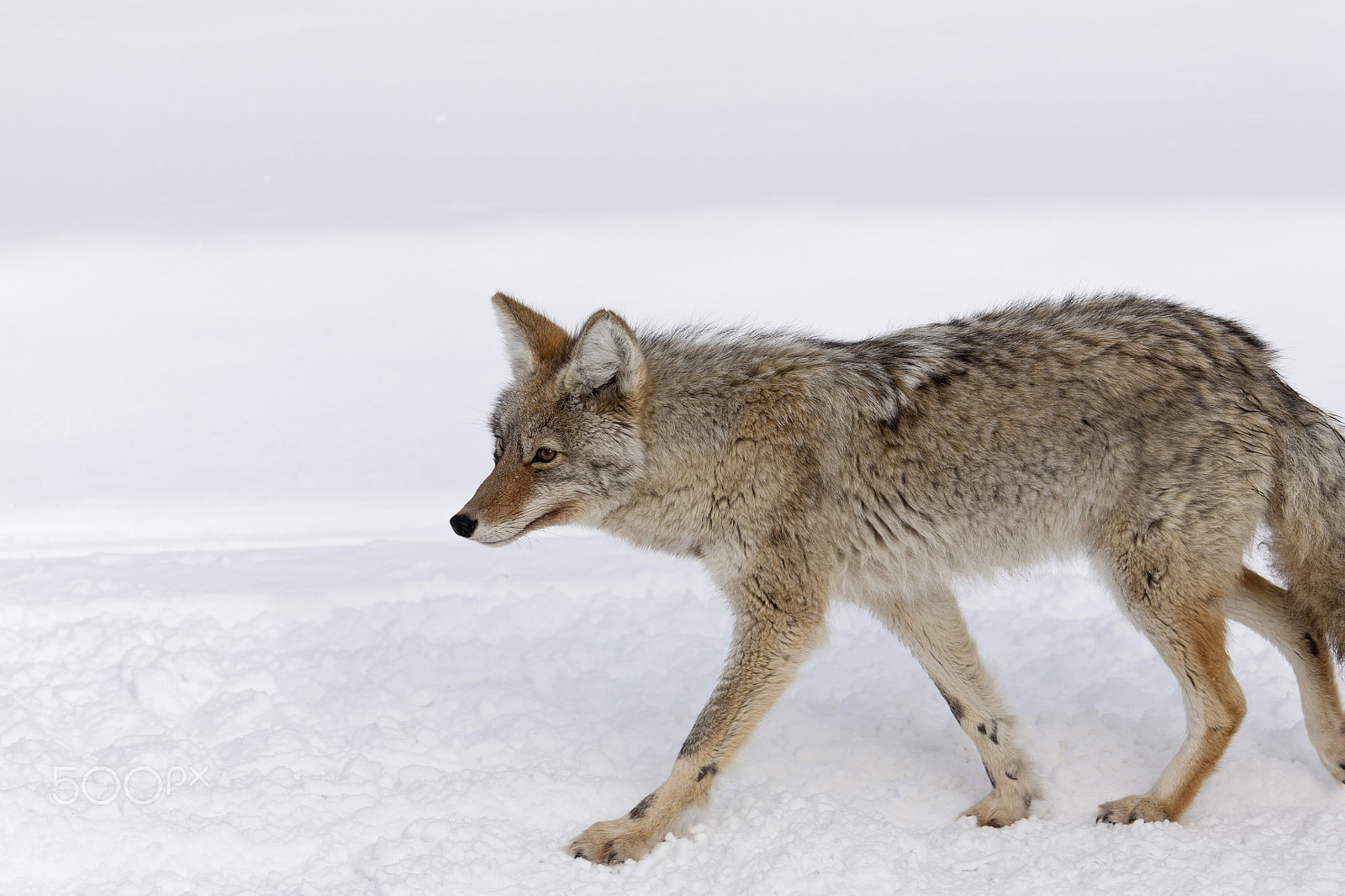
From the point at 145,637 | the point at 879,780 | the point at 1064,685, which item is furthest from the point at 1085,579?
the point at 145,637

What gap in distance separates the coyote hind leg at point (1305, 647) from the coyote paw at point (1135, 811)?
32.1 inches

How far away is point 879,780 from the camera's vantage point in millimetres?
5191

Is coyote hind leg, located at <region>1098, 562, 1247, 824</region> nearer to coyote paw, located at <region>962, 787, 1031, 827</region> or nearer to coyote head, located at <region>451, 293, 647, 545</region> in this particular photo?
coyote paw, located at <region>962, 787, 1031, 827</region>

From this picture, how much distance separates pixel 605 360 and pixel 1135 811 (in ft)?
9.24

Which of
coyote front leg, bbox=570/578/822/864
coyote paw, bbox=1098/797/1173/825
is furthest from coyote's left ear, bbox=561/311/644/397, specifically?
coyote paw, bbox=1098/797/1173/825

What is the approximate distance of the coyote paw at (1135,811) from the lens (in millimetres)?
4645

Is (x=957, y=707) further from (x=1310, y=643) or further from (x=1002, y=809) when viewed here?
(x=1310, y=643)

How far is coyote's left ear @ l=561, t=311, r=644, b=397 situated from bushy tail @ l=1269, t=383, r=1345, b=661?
2.62m

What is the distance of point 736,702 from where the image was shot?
15.3ft

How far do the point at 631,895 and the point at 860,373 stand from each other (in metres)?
2.28

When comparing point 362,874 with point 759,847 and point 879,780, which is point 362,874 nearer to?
point 759,847

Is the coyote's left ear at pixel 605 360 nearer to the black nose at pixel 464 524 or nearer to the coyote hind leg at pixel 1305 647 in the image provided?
the black nose at pixel 464 524

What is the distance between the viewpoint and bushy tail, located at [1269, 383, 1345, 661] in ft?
15.3

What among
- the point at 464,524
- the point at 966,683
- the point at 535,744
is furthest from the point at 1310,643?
the point at 464,524
